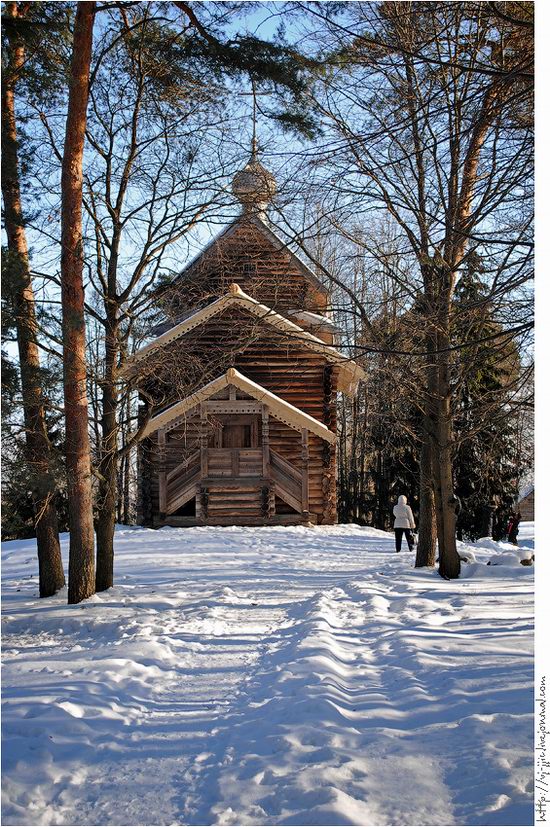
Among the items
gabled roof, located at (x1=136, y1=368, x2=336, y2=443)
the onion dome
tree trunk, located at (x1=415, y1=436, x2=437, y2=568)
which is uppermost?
the onion dome

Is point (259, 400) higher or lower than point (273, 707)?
higher

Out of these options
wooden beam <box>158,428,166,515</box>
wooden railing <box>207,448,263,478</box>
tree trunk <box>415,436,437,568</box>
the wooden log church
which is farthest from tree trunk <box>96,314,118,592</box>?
wooden railing <box>207,448,263,478</box>

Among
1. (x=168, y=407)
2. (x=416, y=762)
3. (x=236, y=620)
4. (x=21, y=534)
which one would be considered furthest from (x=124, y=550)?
(x=416, y=762)

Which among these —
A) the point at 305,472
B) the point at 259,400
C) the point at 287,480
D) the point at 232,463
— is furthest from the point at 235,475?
the point at 259,400

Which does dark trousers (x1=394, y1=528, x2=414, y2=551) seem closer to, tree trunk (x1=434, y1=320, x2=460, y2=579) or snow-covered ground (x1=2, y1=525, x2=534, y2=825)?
tree trunk (x1=434, y1=320, x2=460, y2=579)

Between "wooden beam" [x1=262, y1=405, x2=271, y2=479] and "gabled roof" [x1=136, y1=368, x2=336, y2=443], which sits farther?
"wooden beam" [x1=262, y1=405, x2=271, y2=479]

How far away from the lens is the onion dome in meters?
10.1

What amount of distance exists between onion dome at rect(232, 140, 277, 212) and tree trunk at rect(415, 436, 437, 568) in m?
5.40

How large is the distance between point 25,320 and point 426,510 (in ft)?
26.3

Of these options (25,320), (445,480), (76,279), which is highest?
(76,279)

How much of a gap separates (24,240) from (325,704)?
7774mm

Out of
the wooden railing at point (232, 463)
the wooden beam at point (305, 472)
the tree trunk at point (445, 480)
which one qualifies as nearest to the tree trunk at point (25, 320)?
the tree trunk at point (445, 480)

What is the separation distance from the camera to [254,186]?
1077cm

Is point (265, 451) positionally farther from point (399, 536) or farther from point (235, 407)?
point (399, 536)
